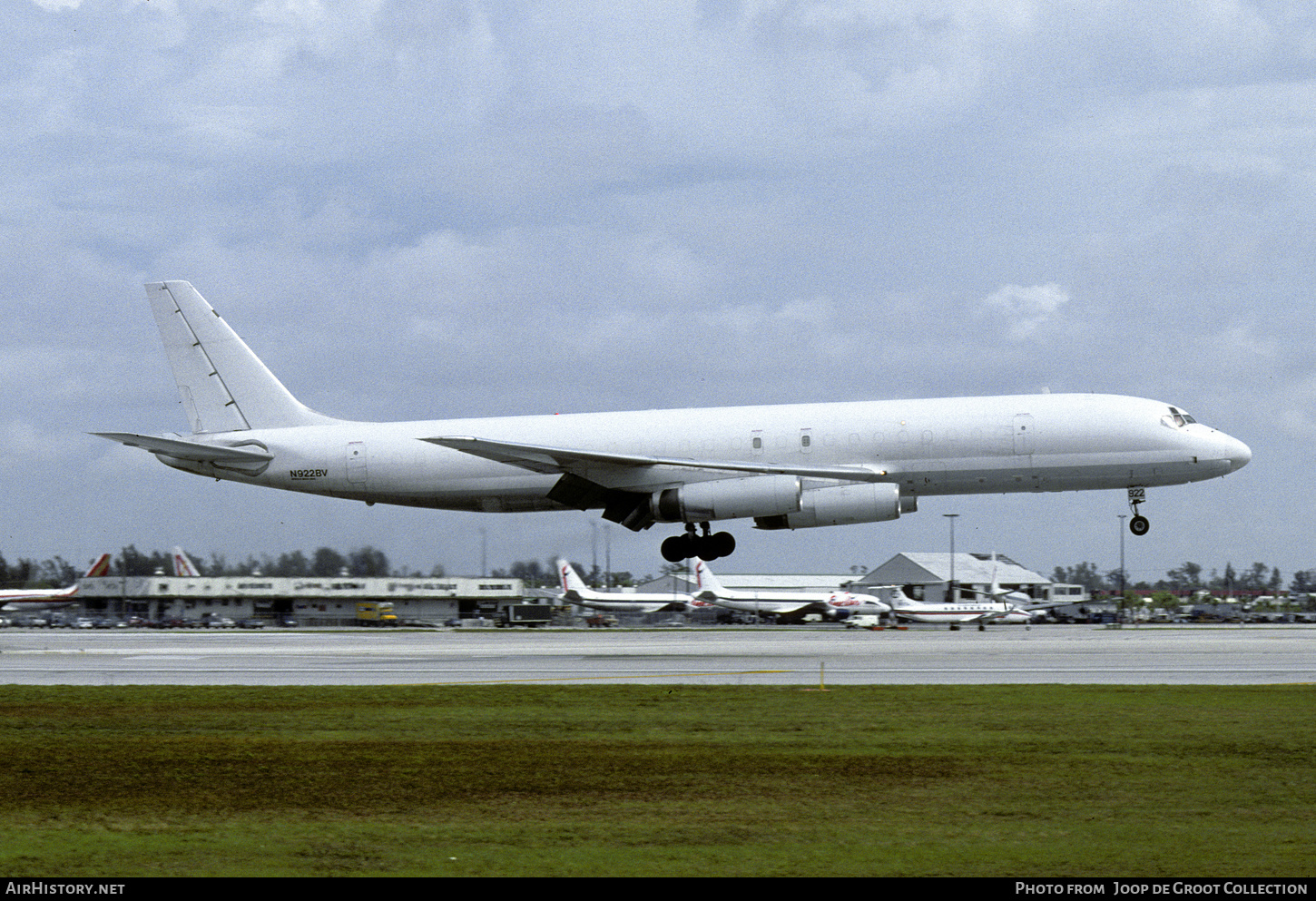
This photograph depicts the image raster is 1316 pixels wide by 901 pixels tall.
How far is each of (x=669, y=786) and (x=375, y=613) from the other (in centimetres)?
8904

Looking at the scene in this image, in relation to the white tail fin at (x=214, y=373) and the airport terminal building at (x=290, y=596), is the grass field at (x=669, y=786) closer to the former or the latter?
the white tail fin at (x=214, y=373)

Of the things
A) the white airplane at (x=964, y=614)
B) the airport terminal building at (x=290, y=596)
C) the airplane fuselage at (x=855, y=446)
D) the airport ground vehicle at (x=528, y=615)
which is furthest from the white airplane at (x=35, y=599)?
the airplane fuselage at (x=855, y=446)

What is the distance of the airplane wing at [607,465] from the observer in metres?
38.9

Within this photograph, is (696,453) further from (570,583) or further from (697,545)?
(570,583)

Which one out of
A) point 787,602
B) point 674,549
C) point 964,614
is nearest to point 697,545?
point 674,549

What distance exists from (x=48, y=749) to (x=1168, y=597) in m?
151

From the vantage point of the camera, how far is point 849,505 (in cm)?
3900

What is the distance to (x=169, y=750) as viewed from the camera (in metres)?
19.0

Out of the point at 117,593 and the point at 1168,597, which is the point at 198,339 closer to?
the point at 117,593

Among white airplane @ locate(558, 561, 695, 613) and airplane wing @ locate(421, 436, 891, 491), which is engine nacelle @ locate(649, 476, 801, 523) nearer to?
airplane wing @ locate(421, 436, 891, 491)

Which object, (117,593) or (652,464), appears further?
(117,593)

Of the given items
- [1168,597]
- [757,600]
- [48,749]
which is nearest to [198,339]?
[48,749]

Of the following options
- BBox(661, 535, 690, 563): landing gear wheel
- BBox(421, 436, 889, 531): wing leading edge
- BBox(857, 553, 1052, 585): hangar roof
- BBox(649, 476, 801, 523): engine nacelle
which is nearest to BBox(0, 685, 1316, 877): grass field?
BBox(649, 476, 801, 523): engine nacelle

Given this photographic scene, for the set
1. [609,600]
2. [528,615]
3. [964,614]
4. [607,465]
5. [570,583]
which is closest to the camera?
Answer: [607,465]
